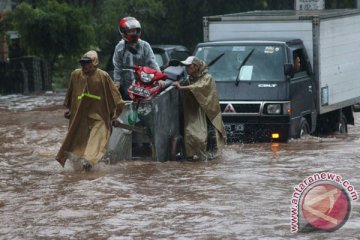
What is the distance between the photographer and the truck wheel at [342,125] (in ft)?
62.6

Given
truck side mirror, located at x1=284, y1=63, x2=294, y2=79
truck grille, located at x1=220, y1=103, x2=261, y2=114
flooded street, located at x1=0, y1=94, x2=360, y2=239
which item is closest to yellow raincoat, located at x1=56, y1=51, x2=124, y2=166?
flooded street, located at x1=0, y1=94, x2=360, y2=239

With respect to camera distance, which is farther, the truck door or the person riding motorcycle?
the truck door

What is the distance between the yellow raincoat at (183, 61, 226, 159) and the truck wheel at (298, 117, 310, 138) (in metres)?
3.26

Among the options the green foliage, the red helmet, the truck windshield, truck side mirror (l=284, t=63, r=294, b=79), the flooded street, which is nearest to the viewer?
the flooded street

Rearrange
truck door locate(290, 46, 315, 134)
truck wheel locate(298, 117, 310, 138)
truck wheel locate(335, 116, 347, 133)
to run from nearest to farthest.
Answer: truck door locate(290, 46, 315, 134), truck wheel locate(298, 117, 310, 138), truck wheel locate(335, 116, 347, 133)

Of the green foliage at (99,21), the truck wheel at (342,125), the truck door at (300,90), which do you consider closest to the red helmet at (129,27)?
the truck door at (300,90)

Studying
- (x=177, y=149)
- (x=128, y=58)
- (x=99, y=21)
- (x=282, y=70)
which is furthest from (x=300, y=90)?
(x=99, y=21)

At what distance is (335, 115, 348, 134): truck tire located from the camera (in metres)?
19.1

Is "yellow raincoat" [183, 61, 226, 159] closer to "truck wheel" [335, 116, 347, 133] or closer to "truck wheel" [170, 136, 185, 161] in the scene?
"truck wheel" [170, 136, 185, 161]

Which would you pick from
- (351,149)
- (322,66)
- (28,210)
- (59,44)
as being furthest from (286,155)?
(59,44)

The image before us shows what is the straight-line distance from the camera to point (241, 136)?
15.9 m

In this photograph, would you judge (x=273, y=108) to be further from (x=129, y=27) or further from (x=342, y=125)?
(x=342, y=125)

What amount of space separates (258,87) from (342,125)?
3927mm

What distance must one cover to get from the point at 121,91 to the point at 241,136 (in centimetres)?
289
